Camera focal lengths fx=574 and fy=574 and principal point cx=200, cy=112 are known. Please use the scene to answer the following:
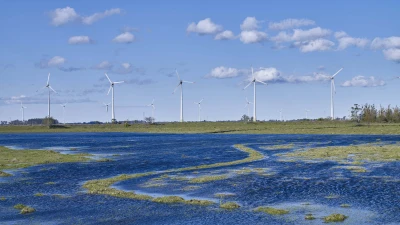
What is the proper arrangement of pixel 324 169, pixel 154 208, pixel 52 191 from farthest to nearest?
1. pixel 324 169
2. pixel 52 191
3. pixel 154 208

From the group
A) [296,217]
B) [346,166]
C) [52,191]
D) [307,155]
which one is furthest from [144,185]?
[307,155]

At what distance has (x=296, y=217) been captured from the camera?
29.0 m

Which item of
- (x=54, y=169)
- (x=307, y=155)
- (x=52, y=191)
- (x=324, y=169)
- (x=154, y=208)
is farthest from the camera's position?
(x=307, y=155)

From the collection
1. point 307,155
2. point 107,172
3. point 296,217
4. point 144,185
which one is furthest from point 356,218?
point 307,155

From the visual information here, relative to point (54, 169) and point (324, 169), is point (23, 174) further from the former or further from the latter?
point (324, 169)

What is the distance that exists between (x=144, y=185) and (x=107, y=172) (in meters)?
11.7

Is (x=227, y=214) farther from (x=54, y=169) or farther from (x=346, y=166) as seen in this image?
(x=54, y=169)

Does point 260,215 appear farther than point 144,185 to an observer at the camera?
No

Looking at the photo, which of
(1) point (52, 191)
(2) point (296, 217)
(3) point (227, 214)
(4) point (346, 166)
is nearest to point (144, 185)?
(1) point (52, 191)

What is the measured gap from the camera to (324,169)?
168 feet

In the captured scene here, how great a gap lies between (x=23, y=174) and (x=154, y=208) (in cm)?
2350

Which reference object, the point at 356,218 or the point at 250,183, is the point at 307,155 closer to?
the point at 250,183

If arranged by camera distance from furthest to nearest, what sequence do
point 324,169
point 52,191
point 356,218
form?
point 324,169
point 52,191
point 356,218

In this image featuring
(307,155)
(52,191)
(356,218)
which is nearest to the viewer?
(356,218)
